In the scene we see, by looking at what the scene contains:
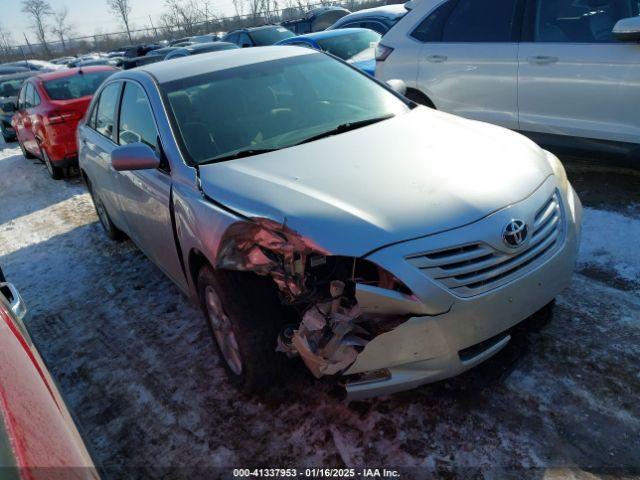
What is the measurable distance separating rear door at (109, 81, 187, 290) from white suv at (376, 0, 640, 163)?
299cm

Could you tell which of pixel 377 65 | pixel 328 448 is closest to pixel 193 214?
pixel 328 448

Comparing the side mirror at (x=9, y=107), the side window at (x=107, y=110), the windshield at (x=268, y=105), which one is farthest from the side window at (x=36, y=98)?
the windshield at (x=268, y=105)

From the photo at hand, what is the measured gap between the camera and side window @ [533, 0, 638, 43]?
163 inches

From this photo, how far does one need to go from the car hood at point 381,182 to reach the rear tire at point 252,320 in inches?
14.5

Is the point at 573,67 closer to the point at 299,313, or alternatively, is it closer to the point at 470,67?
the point at 470,67

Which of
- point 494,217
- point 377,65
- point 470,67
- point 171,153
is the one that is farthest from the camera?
point 377,65

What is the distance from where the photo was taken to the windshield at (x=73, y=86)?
7.90 metres

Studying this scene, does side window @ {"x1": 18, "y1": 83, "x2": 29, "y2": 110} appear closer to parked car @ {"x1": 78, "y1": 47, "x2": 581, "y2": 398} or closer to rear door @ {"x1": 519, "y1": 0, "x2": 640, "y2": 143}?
parked car @ {"x1": 78, "y1": 47, "x2": 581, "y2": 398}

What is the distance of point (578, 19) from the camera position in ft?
14.3

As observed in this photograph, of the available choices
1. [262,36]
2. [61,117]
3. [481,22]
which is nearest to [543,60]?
[481,22]

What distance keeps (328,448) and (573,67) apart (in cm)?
369

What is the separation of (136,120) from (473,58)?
10.4 ft

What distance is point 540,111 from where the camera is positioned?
15.1 feet

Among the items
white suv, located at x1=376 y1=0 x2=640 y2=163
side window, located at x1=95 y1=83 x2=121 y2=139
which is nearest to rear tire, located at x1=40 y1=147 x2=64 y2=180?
side window, located at x1=95 y1=83 x2=121 y2=139
